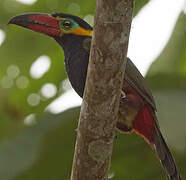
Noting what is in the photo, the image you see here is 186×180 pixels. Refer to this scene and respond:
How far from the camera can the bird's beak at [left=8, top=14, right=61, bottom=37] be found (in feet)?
12.2

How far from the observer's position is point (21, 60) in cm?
525

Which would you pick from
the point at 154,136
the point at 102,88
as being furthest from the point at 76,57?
the point at 102,88

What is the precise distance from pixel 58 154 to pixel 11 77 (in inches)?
58.1

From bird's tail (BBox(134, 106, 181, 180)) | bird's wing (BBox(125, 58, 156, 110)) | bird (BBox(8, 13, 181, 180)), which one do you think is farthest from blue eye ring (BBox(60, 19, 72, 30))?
bird's tail (BBox(134, 106, 181, 180))

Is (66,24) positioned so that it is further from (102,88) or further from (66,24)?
(102,88)

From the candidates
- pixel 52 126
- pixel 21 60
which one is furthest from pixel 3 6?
pixel 52 126

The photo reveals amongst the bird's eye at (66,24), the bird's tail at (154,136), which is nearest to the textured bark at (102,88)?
the bird's tail at (154,136)

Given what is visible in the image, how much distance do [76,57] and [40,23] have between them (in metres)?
0.31

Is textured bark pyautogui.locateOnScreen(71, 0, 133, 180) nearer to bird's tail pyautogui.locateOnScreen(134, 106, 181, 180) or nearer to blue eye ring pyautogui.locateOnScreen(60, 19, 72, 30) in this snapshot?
bird's tail pyautogui.locateOnScreen(134, 106, 181, 180)

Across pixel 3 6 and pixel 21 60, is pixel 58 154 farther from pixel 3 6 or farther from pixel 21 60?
pixel 3 6

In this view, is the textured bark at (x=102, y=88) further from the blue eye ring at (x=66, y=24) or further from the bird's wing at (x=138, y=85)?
the blue eye ring at (x=66, y=24)

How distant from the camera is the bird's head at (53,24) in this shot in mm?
3729

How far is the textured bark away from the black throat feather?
840mm

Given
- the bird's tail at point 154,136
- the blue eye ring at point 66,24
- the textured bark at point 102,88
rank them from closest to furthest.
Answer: the textured bark at point 102,88, the bird's tail at point 154,136, the blue eye ring at point 66,24
